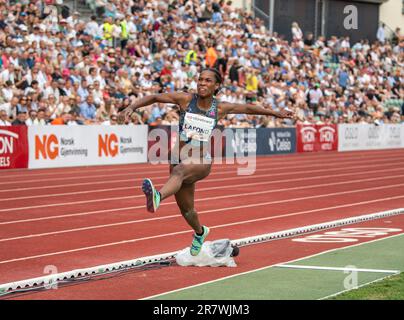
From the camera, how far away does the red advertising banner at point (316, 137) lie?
31781 millimetres

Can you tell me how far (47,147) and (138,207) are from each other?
8064 mm

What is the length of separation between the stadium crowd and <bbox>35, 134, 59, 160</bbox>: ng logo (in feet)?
1.61

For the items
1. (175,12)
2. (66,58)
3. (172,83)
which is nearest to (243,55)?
(175,12)

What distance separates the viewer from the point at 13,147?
70.7ft

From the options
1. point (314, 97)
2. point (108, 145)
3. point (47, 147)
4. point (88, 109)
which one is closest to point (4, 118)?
point (47, 147)

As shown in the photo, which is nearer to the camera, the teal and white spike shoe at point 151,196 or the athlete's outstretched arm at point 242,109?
the teal and white spike shoe at point 151,196

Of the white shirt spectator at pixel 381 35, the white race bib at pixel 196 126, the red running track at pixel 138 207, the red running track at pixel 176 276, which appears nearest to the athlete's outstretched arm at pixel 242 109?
the white race bib at pixel 196 126

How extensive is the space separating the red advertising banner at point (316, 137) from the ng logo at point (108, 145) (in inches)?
345

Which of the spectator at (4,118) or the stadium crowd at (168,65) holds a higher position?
the stadium crowd at (168,65)

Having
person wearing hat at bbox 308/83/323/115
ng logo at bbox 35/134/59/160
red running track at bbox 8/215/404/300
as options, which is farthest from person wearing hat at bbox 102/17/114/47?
red running track at bbox 8/215/404/300

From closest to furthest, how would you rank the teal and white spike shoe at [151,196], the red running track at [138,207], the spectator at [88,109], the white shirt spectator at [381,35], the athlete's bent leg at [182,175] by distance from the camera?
the teal and white spike shoe at [151,196], the athlete's bent leg at [182,175], the red running track at [138,207], the spectator at [88,109], the white shirt spectator at [381,35]

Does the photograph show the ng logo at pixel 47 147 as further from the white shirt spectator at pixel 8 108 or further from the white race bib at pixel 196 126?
the white race bib at pixel 196 126

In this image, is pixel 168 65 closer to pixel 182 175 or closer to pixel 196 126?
pixel 196 126

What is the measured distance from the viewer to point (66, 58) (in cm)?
2438
